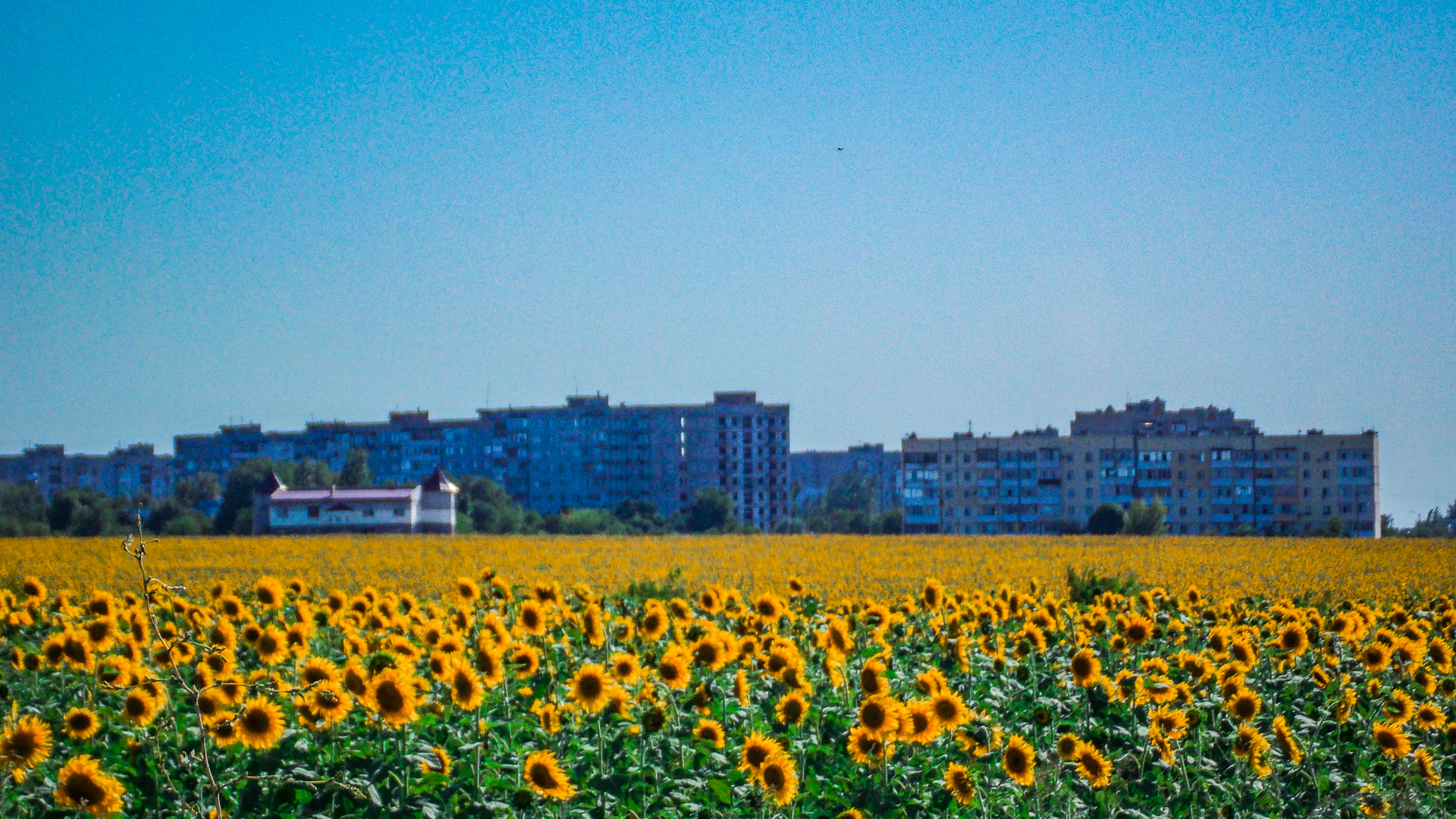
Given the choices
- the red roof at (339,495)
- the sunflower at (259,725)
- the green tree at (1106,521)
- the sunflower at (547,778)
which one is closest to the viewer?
the sunflower at (547,778)

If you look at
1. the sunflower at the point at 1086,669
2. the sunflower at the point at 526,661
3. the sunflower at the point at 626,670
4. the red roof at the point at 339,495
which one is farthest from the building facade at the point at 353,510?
the sunflower at the point at 1086,669

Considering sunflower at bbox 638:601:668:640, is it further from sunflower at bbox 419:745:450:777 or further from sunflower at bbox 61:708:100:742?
sunflower at bbox 61:708:100:742

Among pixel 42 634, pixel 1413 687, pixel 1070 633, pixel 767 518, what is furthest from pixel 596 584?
pixel 767 518

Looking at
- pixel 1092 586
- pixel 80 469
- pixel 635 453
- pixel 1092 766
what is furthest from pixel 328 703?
pixel 80 469

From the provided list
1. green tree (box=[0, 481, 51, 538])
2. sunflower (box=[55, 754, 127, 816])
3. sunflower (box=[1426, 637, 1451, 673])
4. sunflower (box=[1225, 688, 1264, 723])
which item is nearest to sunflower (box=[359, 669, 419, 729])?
sunflower (box=[55, 754, 127, 816])

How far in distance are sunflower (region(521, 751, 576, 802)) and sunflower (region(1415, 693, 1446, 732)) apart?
169 inches

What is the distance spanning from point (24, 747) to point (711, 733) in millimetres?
2664

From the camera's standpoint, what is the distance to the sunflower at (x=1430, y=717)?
6.20 m

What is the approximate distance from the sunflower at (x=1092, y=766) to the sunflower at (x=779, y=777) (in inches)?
51.5

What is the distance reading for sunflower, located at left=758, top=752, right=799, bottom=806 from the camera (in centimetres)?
467

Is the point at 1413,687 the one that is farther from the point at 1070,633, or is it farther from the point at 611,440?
the point at 611,440

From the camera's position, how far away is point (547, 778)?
4469 mm

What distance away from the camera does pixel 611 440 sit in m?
130

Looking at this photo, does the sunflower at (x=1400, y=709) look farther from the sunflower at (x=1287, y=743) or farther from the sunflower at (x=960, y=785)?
the sunflower at (x=960, y=785)
